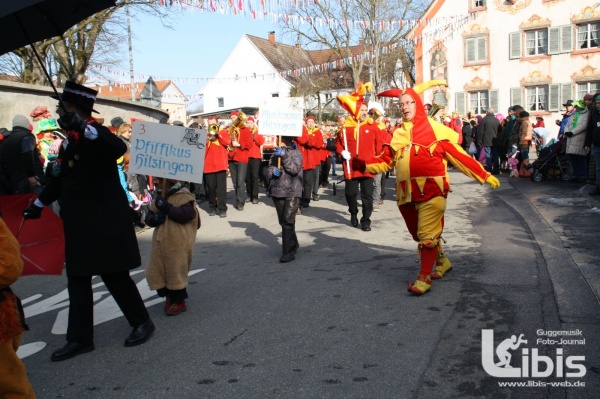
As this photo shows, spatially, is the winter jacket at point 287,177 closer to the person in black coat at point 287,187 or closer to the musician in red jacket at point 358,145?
the person in black coat at point 287,187

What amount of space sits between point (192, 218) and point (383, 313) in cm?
191

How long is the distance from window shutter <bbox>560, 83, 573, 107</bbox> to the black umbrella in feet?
115

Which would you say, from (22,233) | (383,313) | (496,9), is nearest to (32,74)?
(22,233)

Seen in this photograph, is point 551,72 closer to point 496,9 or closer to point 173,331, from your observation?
point 496,9

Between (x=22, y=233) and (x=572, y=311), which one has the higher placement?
(x=22, y=233)

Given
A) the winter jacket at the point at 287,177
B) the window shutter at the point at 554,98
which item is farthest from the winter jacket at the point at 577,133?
the window shutter at the point at 554,98

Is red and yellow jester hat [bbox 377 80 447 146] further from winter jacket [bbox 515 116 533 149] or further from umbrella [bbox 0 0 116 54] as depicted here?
winter jacket [bbox 515 116 533 149]

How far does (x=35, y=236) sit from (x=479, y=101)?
3572 cm

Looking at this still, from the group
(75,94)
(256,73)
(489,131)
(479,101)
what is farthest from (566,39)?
(75,94)

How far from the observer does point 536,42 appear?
36.2 meters

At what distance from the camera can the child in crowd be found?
5.67 m

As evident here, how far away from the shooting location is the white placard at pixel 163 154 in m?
5.59

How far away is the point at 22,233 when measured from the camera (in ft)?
18.7

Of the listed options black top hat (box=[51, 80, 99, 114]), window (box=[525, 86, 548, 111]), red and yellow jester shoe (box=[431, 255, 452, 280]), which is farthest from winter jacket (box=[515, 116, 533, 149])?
window (box=[525, 86, 548, 111])
